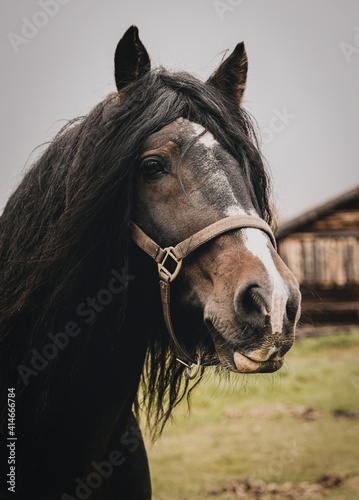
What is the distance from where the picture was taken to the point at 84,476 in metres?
2.10

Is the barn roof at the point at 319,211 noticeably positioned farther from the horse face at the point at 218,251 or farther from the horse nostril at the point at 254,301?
the horse nostril at the point at 254,301

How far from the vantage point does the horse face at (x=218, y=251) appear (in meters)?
1.53

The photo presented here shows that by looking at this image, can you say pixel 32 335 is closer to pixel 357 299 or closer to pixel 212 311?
pixel 212 311

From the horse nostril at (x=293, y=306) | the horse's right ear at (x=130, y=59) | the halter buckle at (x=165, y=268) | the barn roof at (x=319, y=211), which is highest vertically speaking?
the horse's right ear at (x=130, y=59)

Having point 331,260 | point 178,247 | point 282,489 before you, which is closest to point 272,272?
point 178,247

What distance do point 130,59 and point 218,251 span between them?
1.07 meters

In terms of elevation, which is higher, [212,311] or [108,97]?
[108,97]

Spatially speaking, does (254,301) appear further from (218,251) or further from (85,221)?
(85,221)

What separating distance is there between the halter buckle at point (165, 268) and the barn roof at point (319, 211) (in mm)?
15655

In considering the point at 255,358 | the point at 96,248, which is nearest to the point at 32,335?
the point at 96,248

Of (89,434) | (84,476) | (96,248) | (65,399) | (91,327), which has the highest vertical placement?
(96,248)

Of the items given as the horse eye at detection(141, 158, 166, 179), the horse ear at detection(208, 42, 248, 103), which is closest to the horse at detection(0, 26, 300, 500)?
the horse eye at detection(141, 158, 166, 179)

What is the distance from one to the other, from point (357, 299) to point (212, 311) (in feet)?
56.0

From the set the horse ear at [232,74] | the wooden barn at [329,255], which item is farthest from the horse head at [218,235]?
the wooden barn at [329,255]
